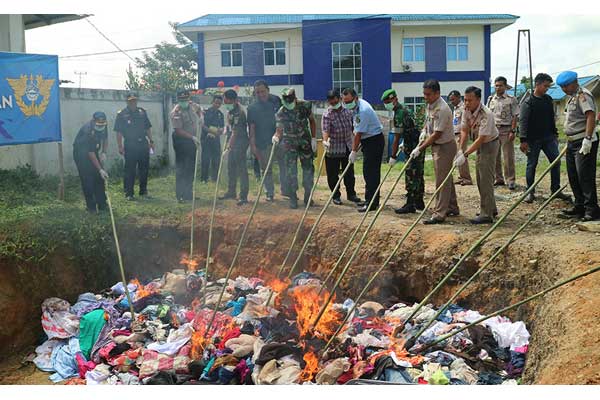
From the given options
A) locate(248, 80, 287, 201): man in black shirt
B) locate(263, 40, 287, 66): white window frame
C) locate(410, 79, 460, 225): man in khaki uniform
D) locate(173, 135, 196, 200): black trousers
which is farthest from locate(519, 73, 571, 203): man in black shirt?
locate(263, 40, 287, 66): white window frame

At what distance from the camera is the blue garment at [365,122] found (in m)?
7.90

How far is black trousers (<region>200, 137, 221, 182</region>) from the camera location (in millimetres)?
10062

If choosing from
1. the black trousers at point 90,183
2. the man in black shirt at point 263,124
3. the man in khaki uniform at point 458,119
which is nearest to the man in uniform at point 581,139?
the man in khaki uniform at point 458,119

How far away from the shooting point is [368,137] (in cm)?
800

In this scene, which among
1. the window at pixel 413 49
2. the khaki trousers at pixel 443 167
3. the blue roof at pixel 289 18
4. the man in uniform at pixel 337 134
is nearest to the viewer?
the khaki trousers at pixel 443 167

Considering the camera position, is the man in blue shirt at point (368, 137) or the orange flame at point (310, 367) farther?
the man in blue shirt at point (368, 137)

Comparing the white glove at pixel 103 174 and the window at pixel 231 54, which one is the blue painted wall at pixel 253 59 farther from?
the white glove at pixel 103 174

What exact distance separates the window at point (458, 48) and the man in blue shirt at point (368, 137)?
461 centimetres

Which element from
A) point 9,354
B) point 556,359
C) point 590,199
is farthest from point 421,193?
point 9,354

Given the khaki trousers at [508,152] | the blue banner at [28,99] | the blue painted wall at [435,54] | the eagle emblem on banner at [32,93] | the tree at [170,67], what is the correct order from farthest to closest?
the tree at [170,67], the blue painted wall at [435,54], the khaki trousers at [508,152], the eagle emblem on banner at [32,93], the blue banner at [28,99]

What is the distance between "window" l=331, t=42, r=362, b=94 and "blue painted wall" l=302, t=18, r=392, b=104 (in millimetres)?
84

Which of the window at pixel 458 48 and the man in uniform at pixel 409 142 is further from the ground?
the window at pixel 458 48

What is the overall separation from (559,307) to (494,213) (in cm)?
234

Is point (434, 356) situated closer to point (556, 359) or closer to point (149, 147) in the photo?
point (556, 359)
